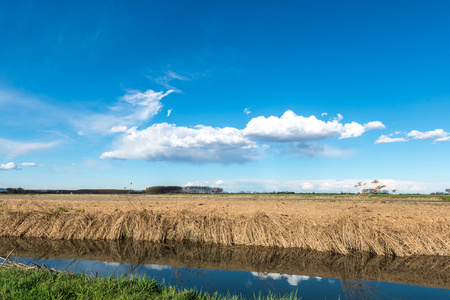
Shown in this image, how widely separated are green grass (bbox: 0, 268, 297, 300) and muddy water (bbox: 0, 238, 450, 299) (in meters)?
1.35

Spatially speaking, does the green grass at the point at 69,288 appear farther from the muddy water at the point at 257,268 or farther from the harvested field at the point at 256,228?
the harvested field at the point at 256,228

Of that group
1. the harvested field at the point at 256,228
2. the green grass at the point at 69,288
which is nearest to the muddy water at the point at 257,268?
the harvested field at the point at 256,228

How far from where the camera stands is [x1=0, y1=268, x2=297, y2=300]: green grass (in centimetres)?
838

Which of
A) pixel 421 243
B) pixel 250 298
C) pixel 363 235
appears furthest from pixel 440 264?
pixel 250 298

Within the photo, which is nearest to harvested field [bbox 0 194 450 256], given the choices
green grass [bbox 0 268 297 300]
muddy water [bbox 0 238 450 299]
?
muddy water [bbox 0 238 450 299]

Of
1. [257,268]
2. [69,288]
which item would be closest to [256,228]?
[257,268]

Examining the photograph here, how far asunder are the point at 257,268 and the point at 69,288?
28.3 ft

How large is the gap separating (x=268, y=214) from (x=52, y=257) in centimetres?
1291

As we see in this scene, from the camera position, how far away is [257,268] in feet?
48.0

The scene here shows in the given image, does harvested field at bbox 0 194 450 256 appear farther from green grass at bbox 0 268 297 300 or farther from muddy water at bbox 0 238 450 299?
green grass at bbox 0 268 297 300

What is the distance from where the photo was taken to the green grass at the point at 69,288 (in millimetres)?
8375

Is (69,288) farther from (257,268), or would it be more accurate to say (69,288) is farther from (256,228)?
(256,228)

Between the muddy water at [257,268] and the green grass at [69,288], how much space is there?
1.35 meters

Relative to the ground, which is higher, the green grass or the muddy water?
the green grass
